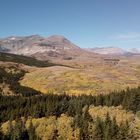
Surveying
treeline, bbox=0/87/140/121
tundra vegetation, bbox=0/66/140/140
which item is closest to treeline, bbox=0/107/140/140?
tundra vegetation, bbox=0/66/140/140

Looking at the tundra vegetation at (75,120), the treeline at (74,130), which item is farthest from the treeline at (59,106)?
the treeline at (74,130)

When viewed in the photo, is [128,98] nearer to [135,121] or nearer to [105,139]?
[135,121]

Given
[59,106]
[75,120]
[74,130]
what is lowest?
[74,130]

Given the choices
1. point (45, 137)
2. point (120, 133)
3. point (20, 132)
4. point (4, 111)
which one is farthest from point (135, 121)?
point (4, 111)

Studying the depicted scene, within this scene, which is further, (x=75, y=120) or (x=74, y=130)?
(x=75, y=120)

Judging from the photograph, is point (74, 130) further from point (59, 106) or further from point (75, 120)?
point (59, 106)

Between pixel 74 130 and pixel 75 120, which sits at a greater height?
pixel 75 120

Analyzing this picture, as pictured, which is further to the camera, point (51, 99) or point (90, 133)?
point (51, 99)

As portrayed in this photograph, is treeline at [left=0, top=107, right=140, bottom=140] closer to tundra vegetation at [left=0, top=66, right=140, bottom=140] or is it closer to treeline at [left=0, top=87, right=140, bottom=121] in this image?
tundra vegetation at [left=0, top=66, right=140, bottom=140]

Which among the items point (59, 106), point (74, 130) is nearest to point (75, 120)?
point (74, 130)

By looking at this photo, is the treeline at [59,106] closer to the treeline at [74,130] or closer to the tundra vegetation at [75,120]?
the tundra vegetation at [75,120]

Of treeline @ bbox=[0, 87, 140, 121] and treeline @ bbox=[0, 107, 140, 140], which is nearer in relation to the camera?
treeline @ bbox=[0, 107, 140, 140]
